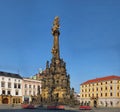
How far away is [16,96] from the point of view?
91.1 metres

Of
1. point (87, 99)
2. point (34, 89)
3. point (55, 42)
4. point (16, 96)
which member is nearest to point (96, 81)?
point (87, 99)

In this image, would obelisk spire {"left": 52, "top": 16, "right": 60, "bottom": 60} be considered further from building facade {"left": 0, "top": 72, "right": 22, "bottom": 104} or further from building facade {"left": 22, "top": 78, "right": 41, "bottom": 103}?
building facade {"left": 22, "top": 78, "right": 41, "bottom": 103}

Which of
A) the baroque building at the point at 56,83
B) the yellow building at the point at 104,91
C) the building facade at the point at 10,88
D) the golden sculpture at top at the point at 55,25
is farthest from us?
the yellow building at the point at 104,91

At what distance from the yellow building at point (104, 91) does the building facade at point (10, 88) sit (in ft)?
80.9

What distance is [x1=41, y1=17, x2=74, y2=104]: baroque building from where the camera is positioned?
195 feet

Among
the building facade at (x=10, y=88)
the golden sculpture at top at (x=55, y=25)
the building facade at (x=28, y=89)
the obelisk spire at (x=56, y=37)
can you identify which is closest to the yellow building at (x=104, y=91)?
the building facade at (x=28, y=89)

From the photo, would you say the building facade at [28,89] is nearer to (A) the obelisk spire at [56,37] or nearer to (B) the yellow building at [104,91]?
(B) the yellow building at [104,91]

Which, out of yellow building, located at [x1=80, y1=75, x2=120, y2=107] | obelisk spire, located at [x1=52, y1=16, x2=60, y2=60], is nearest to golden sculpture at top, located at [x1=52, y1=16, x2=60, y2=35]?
obelisk spire, located at [x1=52, y1=16, x2=60, y2=60]

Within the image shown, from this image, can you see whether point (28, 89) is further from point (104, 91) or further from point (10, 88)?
point (104, 91)

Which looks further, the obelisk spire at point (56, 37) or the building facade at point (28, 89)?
the building facade at point (28, 89)

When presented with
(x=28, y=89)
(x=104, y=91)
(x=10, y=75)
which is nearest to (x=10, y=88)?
(x=10, y=75)

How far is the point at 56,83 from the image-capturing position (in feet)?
201

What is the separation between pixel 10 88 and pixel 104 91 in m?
34.4

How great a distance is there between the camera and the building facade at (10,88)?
284 ft
